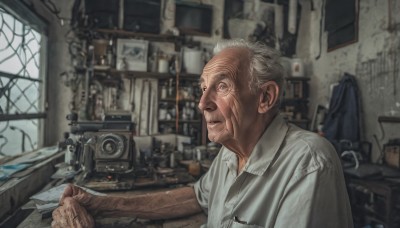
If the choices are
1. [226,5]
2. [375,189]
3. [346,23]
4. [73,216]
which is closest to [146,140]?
[73,216]

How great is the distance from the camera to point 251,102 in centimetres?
108

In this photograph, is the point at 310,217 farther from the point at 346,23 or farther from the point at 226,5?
the point at 226,5

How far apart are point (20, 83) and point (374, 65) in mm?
4557

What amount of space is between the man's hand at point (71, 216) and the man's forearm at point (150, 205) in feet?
0.29

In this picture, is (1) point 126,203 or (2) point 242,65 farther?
(1) point 126,203

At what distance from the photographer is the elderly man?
0.83 m

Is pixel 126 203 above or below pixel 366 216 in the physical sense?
above

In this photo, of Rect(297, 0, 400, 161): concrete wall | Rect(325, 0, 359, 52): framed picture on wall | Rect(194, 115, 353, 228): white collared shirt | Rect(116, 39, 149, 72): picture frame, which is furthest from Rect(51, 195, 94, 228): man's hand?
Rect(325, 0, 359, 52): framed picture on wall

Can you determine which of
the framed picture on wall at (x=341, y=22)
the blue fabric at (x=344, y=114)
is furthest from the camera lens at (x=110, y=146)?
the framed picture on wall at (x=341, y=22)

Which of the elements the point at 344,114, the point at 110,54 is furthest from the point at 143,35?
the point at 344,114

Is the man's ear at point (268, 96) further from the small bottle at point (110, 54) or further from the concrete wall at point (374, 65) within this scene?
the small bottle at point (110, 54)

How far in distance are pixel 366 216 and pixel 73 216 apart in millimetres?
2885

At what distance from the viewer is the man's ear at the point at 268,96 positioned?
108 cm

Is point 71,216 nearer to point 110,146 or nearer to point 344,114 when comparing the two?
point 110,146
